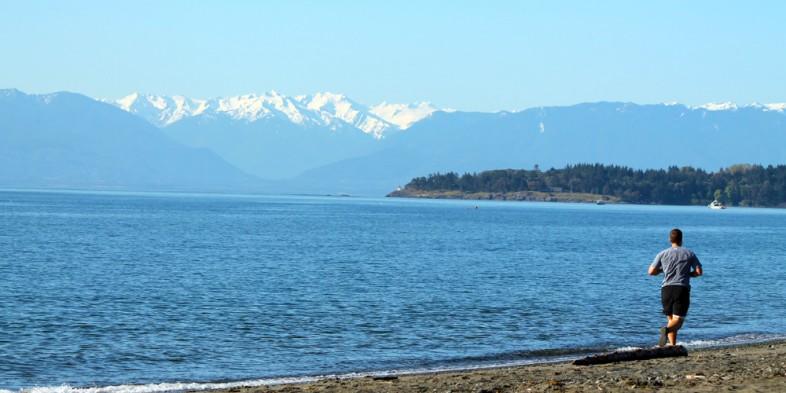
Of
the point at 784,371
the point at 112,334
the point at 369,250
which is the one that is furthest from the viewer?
the point at 369,250

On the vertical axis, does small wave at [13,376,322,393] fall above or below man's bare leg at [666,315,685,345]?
below

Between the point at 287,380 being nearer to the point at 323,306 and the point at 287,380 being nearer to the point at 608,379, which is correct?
the point at 608,379

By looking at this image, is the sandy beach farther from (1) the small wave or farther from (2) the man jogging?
(1) the small wave

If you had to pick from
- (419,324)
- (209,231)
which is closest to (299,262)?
(419,324)

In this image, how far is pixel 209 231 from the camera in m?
114

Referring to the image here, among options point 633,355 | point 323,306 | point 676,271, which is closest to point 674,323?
point 633,355

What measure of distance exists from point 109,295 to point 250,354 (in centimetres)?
1669

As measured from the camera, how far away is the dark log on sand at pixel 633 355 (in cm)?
2658

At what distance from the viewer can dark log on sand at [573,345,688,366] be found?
26.6 metres

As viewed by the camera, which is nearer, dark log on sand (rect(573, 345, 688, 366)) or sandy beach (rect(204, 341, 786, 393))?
sandy beach (rect(204, 341, 786, 393))

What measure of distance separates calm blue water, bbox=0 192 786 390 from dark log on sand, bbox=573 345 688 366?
490 centimetres

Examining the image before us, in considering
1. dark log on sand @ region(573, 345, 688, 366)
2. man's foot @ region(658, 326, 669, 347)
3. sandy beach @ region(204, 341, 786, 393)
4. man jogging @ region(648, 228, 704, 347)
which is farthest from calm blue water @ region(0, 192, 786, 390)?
man jogging @ region(648, 228, 704, 347)

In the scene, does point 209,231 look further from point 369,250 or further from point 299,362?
point 299,362

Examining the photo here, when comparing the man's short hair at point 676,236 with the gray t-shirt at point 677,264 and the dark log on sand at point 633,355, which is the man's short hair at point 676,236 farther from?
the dark log on sand at point 633,355
